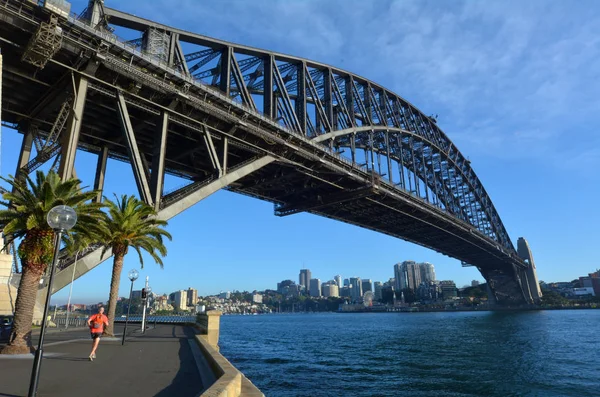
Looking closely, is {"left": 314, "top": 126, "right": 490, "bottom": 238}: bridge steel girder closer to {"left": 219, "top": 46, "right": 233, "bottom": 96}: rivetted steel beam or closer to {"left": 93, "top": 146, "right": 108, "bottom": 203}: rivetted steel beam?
{"left": 219, "top": 46, "right": 233, "bottom": 96}: rivetted steel beam

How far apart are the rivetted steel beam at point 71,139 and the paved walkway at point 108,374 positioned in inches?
332

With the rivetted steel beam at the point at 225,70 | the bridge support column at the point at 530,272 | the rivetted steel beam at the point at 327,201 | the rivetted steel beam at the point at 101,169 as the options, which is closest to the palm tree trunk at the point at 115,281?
the rivetted steel beam at the point at 101,169

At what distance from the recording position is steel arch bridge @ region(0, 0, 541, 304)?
20.2 meters

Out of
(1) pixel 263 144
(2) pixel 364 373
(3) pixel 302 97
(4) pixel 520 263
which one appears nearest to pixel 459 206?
(4) pixel 520 263

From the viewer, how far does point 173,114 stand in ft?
86.8

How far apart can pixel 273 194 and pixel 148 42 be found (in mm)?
28548

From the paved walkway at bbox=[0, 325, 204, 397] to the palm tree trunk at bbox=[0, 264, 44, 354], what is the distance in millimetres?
1055

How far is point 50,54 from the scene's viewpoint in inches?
753

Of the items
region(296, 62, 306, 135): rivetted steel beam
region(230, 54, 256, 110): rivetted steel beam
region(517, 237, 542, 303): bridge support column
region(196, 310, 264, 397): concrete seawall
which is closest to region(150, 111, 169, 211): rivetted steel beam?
region(230, 54, 256, 110): rivetted steel beam

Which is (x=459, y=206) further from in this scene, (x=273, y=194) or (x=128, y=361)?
(x=128, y=361)

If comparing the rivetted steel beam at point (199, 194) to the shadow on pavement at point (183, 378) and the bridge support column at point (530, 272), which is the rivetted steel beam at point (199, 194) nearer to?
the shadow on pavement at point (183, 378)

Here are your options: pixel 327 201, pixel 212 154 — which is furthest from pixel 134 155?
pixel 327 201

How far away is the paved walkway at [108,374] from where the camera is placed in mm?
8398

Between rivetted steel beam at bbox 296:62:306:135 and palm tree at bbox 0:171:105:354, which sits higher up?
rivetted steel beam at bbox 296:62:306:135
